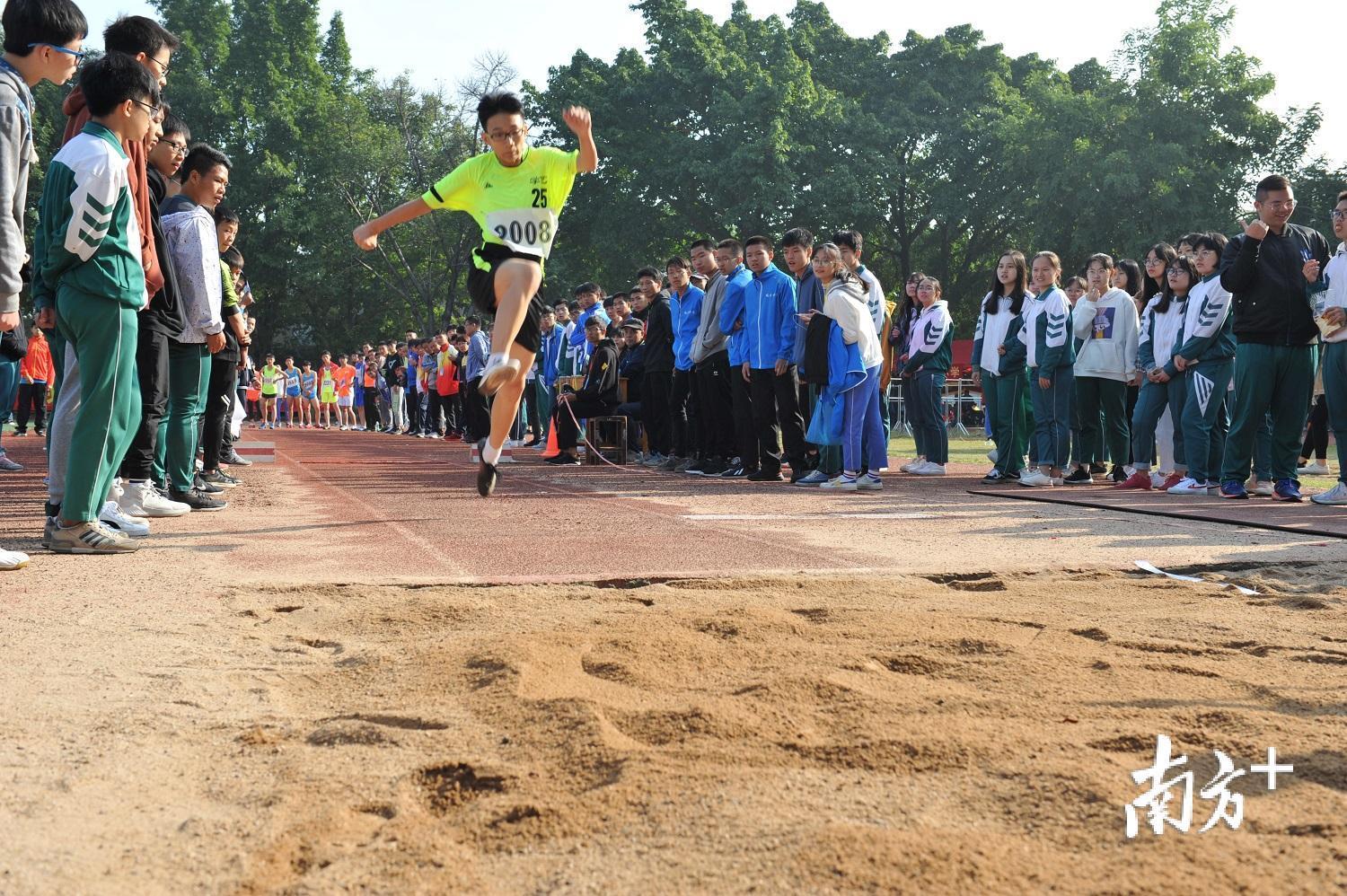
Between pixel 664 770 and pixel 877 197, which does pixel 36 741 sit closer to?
pixel 664 770

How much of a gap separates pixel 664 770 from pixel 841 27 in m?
47.0

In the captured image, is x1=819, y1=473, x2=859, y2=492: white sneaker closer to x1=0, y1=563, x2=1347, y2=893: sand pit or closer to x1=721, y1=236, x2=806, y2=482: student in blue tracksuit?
x1=721, y1=236, x2=806, y2=482: student in blue tracksuit

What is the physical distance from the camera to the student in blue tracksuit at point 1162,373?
32.4 feet

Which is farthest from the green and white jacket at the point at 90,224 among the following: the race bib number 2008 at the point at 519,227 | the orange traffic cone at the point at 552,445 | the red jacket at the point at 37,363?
the red jacket at the point at 37,363

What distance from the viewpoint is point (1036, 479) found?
1048 cm

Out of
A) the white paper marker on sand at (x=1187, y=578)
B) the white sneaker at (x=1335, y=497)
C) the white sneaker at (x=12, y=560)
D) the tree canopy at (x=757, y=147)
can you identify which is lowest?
the white sneaker at (x=12, y=560)

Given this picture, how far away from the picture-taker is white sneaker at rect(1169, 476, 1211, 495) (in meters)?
9.50

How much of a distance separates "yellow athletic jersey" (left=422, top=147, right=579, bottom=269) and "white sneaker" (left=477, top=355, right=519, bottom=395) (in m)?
0.62

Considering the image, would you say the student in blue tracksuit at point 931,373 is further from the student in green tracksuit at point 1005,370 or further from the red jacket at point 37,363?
the red jacket at point 37,363

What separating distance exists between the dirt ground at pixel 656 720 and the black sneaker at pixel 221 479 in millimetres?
4479

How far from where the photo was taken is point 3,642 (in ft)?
11.7

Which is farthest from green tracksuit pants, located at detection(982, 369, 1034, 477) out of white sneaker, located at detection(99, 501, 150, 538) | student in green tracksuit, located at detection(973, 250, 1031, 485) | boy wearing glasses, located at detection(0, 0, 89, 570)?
boy wearing glasses, located at detection(0, 0, 89, 570)

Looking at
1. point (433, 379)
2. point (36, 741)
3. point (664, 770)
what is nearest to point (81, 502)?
point (36, 741)

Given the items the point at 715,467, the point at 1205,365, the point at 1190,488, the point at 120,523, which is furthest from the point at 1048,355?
the point at 120,523
